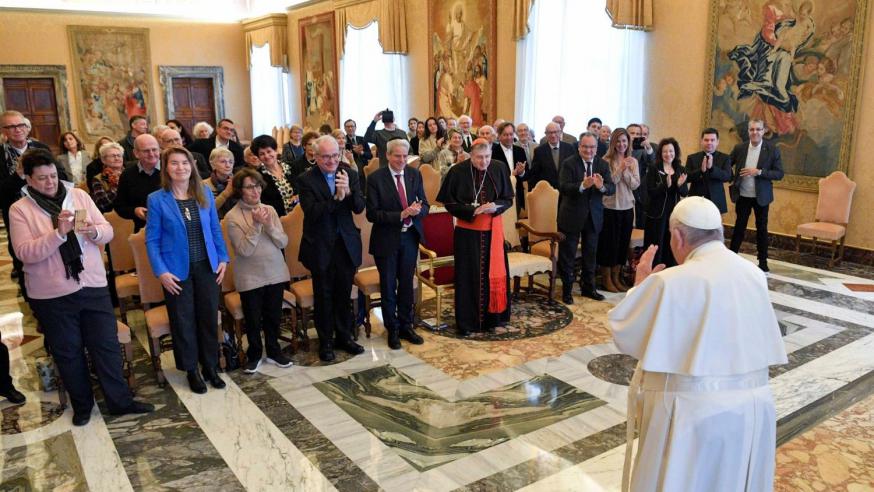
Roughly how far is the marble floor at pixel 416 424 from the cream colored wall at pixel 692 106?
2.99 metres

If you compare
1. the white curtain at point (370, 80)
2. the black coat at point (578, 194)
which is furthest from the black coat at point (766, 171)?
the white curtain at point (370, 80)

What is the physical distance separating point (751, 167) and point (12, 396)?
283 inches

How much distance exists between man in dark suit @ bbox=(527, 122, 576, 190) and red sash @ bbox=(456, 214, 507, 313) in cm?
227

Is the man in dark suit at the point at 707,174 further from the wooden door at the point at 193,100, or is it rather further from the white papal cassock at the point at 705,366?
the wooden door at the point at 193,100

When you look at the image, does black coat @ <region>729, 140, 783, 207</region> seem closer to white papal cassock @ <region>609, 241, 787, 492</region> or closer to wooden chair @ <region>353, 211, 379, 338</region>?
wooden chair @ <region>353, 211, 379, 338</region>

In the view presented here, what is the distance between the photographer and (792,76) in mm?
7988

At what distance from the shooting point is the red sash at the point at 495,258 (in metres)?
5.43

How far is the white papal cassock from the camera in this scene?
2.23m

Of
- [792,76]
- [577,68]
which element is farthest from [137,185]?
[792,76]

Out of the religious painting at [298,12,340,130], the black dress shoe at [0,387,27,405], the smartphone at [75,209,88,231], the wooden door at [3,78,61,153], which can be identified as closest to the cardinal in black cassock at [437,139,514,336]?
the smartphone at [75,209,88,231]

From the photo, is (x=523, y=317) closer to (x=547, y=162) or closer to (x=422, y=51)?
(x=547, y=162)

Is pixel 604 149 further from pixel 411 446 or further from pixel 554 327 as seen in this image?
pixel 411 446

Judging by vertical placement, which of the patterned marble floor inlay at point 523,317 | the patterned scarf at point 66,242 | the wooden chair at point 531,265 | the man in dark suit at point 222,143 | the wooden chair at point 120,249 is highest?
the man in dark suit at point 222,143

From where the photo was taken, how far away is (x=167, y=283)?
4.14 meters
